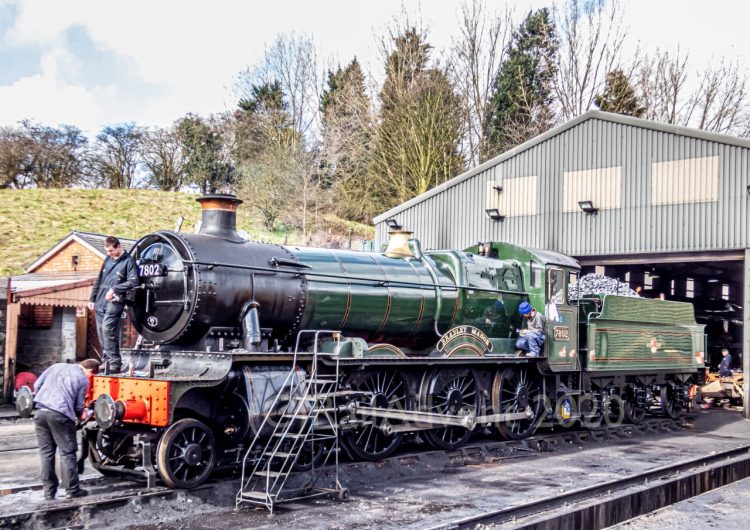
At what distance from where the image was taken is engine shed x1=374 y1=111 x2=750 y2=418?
16938mm

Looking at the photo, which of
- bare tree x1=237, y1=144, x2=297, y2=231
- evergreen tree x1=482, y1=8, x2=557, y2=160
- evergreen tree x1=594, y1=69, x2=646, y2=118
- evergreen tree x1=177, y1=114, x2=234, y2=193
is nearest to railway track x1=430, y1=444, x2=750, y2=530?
bare tree x1=237, y1=144, x2=297, y2=231

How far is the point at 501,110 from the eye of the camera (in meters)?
41.9

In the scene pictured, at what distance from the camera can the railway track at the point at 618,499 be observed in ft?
24.1

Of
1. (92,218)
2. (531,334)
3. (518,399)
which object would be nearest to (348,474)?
(518,399)

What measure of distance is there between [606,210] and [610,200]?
259 mm

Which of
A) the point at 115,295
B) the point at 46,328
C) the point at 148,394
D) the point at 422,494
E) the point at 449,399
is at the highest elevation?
the point at 115,295

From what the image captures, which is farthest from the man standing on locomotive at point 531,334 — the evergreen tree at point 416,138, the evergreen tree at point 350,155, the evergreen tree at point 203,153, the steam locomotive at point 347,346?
the evergreen tree at point 203,153

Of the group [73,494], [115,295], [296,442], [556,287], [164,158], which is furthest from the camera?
[164,158]

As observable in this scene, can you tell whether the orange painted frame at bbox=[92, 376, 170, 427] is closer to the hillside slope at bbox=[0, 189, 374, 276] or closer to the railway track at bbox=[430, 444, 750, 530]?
the railway track at bbox=[430, 444, 750, 530]

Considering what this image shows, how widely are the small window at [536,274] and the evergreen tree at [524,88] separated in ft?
90.5

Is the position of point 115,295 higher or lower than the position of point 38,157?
lower

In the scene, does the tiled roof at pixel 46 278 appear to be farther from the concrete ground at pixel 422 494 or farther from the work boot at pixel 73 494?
the work boot at pixel 73 494

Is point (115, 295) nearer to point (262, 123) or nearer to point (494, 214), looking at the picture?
point (494, 214)

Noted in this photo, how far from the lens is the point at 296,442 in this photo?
841cm
